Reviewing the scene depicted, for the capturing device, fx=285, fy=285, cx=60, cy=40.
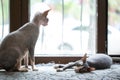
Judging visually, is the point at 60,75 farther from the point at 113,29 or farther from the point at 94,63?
the point at 113,29

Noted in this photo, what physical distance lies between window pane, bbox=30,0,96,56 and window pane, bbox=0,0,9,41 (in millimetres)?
194

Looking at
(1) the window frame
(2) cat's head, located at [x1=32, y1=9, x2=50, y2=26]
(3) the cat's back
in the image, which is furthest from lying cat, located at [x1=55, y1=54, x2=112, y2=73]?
(2) cat's head, located at [x1=32, y1=9, x2=50, y2=26]

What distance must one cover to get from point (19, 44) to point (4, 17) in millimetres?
374

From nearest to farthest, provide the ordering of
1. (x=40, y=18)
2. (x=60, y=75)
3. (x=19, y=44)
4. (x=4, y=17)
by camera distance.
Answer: (x=60, y=75), (x=19, y=44), (x=40, y=18), (x=4, y=17)

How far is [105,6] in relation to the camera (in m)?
2.12

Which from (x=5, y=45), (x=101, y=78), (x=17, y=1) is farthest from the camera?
(x=17, y=1)

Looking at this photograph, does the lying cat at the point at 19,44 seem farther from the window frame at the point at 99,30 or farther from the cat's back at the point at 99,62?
the cat's back at the point at 99,62

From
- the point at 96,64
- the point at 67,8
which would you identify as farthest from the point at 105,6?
the point at 96,64

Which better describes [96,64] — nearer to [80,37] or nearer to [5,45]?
[80,37]

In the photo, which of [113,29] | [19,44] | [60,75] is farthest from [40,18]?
[113,29]

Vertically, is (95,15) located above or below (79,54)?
above

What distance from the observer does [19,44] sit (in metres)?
1.83

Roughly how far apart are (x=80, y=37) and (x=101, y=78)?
62cm

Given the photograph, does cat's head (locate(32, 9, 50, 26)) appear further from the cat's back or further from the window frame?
the cat's back
